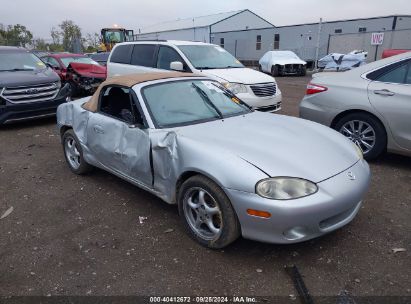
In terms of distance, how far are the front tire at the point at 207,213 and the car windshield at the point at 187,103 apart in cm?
79

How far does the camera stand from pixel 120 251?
3188 mm

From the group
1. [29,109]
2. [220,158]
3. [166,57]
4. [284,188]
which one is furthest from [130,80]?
[29,109]

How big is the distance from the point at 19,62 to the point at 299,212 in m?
8.52

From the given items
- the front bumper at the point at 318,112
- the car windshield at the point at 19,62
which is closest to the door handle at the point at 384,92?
the front bumper at the point at 318,112

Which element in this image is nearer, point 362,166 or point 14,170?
point 362,166

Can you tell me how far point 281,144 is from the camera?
3.17m

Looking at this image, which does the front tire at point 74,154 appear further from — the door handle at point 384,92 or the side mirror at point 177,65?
the door handle at point 384,92

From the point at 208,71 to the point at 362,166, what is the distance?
15.8 feet

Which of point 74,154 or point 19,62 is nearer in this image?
point 74,154

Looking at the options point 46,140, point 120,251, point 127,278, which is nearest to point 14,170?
point 46,140

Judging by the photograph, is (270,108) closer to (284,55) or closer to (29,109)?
(29,109)

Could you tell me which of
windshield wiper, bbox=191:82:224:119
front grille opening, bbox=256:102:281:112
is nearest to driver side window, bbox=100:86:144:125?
windshield wiper, bbox=191:82:224:119

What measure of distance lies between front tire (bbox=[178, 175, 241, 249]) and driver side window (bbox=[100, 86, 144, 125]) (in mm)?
1063

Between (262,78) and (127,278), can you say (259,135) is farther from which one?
(262,78)
